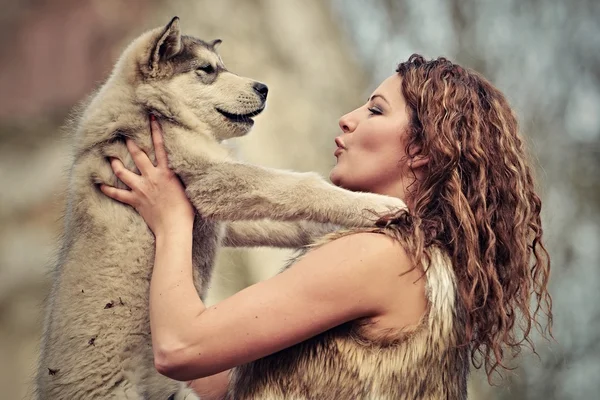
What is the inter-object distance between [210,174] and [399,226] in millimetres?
753

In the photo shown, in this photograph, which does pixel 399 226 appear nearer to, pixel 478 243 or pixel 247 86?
pixel 478 243

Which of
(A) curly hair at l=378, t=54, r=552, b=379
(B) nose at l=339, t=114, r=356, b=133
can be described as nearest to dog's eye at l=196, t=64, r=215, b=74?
(B) nose at l=339, t=114, r=356, b=133

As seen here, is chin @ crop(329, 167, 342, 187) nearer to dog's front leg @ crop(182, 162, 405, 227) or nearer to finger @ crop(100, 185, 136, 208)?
dog's front leg @ crop(182, 162, 405, 227)

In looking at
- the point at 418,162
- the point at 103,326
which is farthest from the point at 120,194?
the point at 418,162

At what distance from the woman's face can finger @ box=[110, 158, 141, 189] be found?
674mm

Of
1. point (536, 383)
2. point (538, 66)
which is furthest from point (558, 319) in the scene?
point (538, 66)

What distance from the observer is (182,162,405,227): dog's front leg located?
243 cm

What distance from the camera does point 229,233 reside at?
2.76m

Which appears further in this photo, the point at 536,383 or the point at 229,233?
the point at 536,383

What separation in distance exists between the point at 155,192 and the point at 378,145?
740mm

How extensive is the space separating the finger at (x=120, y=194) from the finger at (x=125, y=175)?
0.09ft

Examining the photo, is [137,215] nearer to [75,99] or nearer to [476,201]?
[476,201]

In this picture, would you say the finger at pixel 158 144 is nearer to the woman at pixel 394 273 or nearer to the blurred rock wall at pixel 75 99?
the woman at pixel 394 273

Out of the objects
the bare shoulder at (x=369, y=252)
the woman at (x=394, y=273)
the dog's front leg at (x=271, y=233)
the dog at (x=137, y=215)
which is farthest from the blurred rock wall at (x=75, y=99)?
the bare shoulder at (x=369, y=252)
